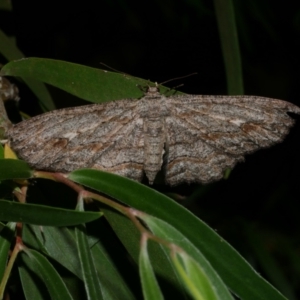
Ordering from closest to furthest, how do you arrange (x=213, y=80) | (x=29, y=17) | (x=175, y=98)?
(x=175, y=98)
(x=29, y=17)
(x=213, y=80)

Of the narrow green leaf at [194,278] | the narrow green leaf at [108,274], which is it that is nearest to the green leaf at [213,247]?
the narrow green leaf at [194,278]

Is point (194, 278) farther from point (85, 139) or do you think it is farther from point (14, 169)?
point (85, 139)

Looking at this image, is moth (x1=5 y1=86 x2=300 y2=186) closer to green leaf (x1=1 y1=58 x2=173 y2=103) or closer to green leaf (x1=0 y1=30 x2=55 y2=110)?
green leaf (x1=1 y1=58 x2=173 y2=103)

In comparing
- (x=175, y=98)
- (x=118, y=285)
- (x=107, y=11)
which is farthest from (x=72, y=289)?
(x=107, y=11)

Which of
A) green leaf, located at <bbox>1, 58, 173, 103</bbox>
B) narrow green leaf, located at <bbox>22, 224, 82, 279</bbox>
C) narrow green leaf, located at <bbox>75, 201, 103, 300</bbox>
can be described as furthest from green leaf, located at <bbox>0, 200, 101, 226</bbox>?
green leaf, located at <bbox>1, 58, 173, 103</bbox>

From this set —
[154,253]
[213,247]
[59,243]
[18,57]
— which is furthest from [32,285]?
[18,57]

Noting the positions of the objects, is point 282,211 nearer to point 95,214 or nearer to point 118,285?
point 118,285

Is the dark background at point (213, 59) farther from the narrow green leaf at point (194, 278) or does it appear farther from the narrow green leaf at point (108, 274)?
the narrow green leaf at point (194, 278)
